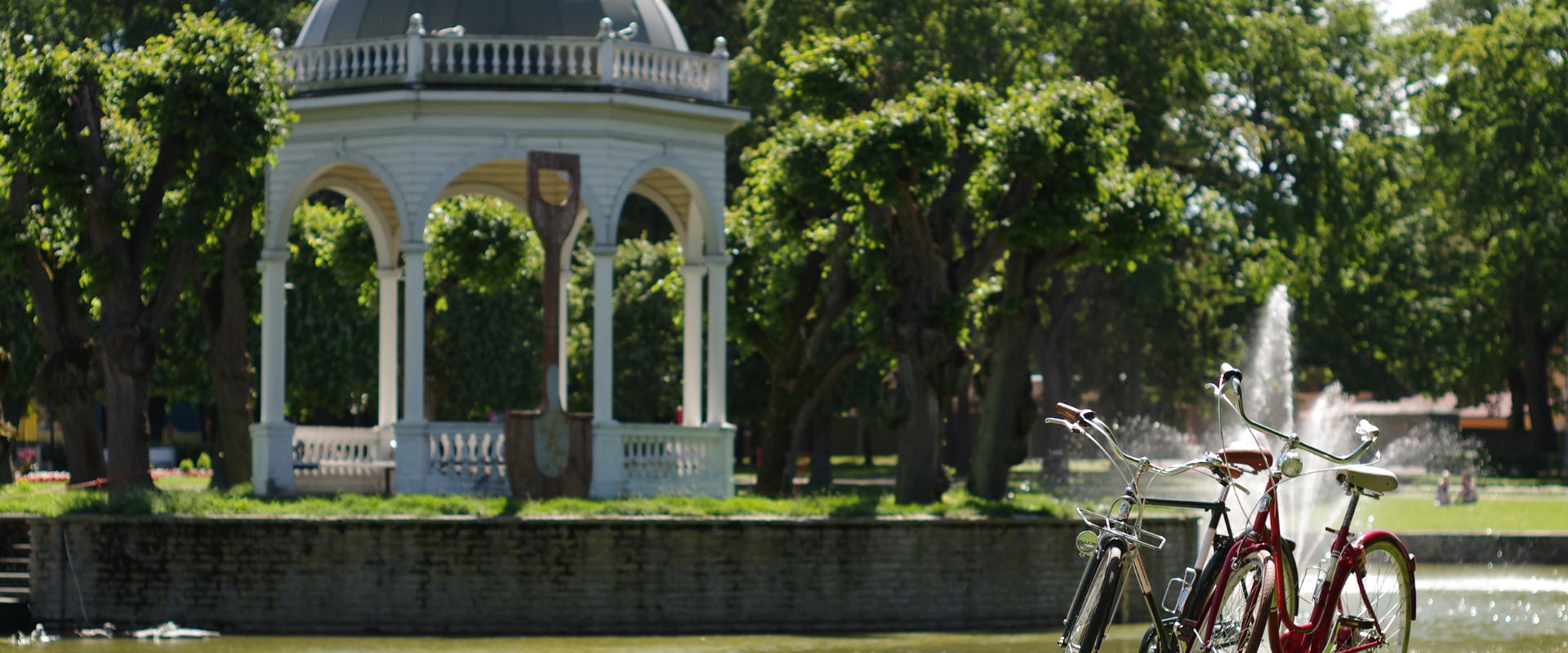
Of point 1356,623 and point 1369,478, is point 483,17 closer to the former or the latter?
point 1356,623

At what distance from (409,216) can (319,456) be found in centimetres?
333

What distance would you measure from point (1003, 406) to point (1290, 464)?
2164 centimetres

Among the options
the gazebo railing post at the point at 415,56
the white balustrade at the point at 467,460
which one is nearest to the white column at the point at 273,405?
the white balustrade at the point at 467,460

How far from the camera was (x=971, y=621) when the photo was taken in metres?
23.4

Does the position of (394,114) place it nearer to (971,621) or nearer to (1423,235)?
(971,621)

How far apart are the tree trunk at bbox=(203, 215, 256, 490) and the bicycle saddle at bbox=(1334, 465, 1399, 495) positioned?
22.7 meters

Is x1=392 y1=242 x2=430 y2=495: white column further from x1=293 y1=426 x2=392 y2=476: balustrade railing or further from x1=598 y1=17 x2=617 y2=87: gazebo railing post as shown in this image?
x1=598 y1=17 x2=617 y2=87: gazebo railing post

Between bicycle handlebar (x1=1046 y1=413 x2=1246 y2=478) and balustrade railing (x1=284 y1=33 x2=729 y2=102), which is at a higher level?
balustrade railing (x1=284 y1=33 x2=729 y2=102)

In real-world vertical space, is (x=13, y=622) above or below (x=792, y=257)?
below

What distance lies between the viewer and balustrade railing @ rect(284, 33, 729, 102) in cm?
2622

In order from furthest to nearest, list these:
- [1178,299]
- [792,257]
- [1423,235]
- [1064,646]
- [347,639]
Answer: [1423,235] → [1178,299] → [792,257] → [347,639] → [1064,646]

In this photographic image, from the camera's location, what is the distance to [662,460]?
26844mm

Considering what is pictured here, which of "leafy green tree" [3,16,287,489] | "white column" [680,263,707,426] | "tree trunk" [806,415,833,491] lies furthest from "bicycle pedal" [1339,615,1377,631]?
"tree trunk" [806,415,833,491]

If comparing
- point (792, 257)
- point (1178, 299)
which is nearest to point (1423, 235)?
point (1178, 299)
